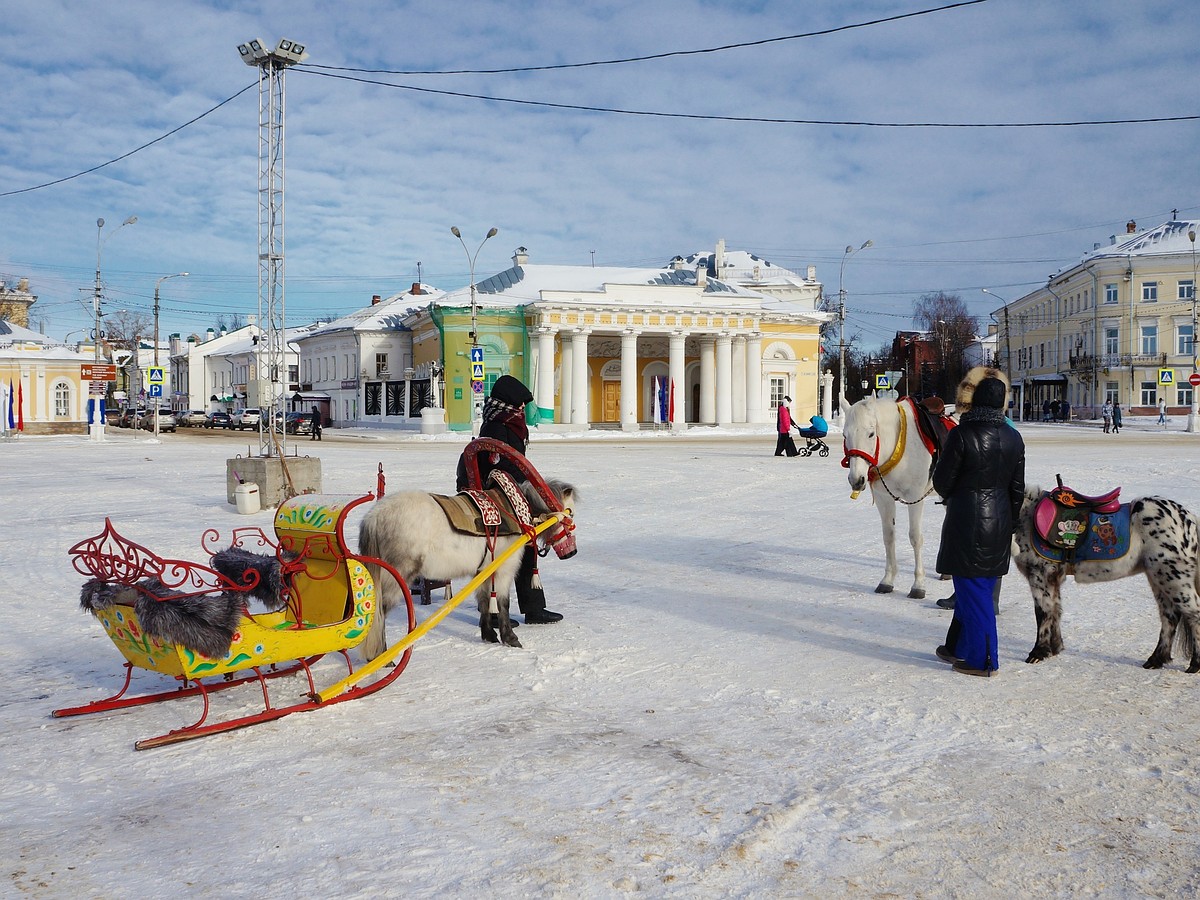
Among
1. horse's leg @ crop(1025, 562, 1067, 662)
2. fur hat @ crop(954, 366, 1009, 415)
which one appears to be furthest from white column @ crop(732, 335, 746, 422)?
horse's leg @ crop(1025, 562, 1067, 662)

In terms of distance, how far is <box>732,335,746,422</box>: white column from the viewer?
5431cm

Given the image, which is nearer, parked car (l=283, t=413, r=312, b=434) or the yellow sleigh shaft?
the yellow sleigh shaft

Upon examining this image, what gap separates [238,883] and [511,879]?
962mm

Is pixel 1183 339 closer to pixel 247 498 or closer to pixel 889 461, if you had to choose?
pixel 889 461

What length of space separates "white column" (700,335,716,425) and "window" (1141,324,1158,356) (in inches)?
1250

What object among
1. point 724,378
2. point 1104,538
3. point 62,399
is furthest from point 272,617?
point 62,399

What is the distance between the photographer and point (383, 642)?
5.86 metres

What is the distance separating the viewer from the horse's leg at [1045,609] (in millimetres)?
6168

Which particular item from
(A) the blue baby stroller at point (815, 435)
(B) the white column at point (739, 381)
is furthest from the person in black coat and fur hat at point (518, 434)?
(B) the white column at point (739, 381)

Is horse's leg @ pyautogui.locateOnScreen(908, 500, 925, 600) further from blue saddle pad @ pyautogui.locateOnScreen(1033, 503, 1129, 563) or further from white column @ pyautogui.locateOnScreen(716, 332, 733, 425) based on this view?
white column @ pyautogui.locateOnScreen(716, 332, 733, 425)

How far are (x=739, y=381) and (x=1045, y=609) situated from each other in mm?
49055

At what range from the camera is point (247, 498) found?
1405cm

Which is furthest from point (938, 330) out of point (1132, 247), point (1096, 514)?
point (1096, 514)

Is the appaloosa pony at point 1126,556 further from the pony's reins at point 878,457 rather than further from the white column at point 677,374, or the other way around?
the white column at point 677,374
